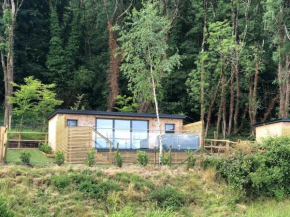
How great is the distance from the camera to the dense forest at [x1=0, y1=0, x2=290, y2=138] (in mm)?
31438

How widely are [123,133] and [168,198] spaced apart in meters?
7.91

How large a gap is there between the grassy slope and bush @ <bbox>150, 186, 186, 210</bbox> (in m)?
0.21

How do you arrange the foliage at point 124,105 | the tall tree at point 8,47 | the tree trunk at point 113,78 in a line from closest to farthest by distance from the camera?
the tall tree at point 8,47
the foliage at point 124,105
the tree trunk at point 113,78

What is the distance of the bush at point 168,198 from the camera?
15383 mm

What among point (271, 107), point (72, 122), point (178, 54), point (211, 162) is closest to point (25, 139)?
point (72, 122)

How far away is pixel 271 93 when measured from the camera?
3491 cm

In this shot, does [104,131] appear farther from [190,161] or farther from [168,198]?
[168,198]

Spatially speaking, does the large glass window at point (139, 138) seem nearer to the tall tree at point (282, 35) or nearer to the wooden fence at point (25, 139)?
the wooden fence at point (25, 139)

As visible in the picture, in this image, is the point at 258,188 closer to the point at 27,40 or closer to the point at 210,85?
the point at 210,85

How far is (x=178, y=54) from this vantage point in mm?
36344

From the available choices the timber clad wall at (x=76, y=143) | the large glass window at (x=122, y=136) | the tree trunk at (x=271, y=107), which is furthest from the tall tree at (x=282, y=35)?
the timber clad wall at (x=76, y=143)

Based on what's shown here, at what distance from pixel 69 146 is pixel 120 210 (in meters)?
6.55

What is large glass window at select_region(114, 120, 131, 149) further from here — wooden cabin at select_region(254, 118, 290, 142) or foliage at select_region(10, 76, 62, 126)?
foliage at select_region(10, 76, 62, 126)

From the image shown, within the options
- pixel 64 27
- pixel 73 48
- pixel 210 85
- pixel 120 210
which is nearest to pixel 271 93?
pixel 210 85
